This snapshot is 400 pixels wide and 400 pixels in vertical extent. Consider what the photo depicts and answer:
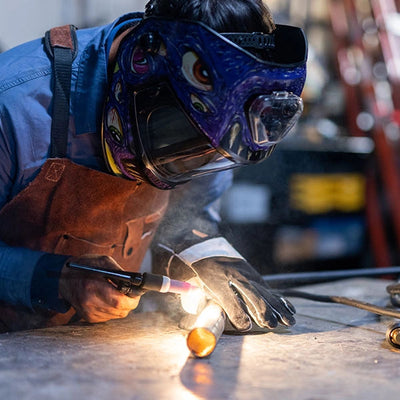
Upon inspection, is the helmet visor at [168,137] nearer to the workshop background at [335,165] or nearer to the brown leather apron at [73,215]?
the brown leather apron at [73,215]

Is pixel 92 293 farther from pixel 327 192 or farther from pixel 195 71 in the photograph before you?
pixel 327 192

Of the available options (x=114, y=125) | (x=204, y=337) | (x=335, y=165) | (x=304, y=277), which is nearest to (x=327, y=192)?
(x=335, y=165)

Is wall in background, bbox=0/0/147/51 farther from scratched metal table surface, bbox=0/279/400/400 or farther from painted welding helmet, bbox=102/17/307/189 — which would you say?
scratched metal table surface, bbox=0/279/400/400

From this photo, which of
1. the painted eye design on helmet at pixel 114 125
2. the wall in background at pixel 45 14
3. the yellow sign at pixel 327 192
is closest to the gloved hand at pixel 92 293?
the painted eye design on helmet at pixel 114 125

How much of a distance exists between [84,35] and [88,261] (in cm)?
55

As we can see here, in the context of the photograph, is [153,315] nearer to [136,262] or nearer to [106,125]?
[136,262]

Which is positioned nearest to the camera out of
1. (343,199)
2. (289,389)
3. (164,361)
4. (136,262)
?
(289,389)

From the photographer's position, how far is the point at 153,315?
1.55 metres

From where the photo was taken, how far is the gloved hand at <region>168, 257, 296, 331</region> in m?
1.35

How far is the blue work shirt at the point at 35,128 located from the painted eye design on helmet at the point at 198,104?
282 millimetres

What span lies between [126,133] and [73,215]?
299 millimetres

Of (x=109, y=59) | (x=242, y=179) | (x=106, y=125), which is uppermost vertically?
(x=109, y=59)

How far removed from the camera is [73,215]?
1.46 meters

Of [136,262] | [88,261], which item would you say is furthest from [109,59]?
[136,262]
